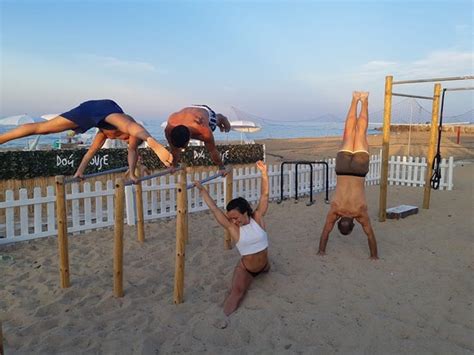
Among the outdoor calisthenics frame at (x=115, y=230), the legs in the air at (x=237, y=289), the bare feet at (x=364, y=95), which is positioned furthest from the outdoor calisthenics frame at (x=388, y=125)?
the outdoor calisthenics frame at (x=115, y=230)

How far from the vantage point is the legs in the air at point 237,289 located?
3783 millimetres

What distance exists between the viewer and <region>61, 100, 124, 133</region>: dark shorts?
3.72 metres

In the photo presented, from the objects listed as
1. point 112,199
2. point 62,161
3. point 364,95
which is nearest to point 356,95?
point 364,95

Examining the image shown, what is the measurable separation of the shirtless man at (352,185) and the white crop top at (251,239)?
1.25m

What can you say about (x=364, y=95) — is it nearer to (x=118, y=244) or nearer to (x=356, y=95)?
(x=356, y=95)

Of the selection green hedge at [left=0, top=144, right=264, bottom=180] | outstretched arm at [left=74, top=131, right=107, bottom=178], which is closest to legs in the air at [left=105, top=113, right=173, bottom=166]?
outstretched arm at [left=74, top=131, right=107, bottom=178]

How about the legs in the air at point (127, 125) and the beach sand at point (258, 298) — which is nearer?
the beach sand at point (258, 298)

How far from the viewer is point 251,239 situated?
4105mm

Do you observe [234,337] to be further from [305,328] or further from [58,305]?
[58,305]

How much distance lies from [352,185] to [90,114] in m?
3.15

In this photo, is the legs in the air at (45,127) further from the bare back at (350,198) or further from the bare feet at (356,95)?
the bare feet at (356,95)

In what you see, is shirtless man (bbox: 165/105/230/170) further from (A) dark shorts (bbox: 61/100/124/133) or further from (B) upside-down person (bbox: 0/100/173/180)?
(A) dark shorts (bbox: 61/100/124/133)

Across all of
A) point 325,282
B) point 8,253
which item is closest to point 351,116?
Answer: point 325,282

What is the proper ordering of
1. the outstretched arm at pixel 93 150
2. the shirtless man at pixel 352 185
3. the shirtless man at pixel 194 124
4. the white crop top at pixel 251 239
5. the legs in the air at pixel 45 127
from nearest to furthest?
the legs in the air at pixel 45 127, the white crop top at pixel 251 239, the shirtless man at pixel 194 124, the outstretched arm at pixel 93 150, the shirtless man at pixel 352 185
